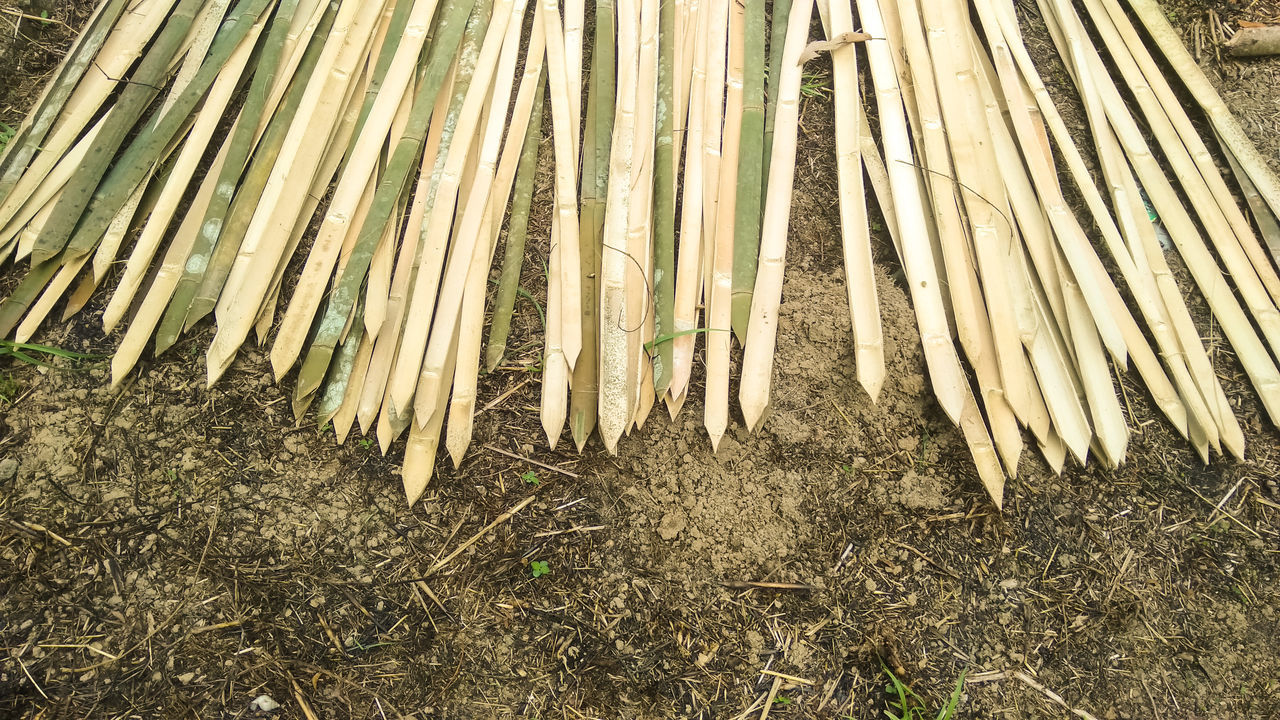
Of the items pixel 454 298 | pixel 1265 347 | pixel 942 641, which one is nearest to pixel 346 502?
pixel 454 298

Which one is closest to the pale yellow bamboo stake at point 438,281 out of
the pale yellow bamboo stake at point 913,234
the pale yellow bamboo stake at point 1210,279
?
the pale yellow bamboo stake at point 913,234

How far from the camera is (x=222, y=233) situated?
1.90m

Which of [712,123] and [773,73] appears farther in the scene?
[773,73]

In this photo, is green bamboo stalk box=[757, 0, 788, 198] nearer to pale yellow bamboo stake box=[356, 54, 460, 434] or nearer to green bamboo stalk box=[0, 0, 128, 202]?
pale yellow bamboo stake box=[356, 54, 460, 434]

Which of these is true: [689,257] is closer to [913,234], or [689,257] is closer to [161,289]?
[913,234]

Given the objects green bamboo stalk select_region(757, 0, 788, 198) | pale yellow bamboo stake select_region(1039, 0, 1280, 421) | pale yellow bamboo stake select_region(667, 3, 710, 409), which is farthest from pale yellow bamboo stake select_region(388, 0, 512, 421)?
pale yellow bamboo stake select_region(1039, 0, 1280, 421)

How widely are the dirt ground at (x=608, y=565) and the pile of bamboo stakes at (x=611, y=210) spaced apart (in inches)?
4.0

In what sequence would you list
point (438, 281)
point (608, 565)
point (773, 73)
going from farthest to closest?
point (773, 73), point (438, 281), point (608, 565)

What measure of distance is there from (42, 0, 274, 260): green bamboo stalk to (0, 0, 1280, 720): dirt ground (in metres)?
0.20

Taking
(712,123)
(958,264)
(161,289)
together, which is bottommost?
(161,289)

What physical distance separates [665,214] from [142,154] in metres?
1.39

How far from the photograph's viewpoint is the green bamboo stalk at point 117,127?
6.11 ft

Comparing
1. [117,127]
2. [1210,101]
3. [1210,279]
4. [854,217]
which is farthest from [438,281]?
[1210,101]

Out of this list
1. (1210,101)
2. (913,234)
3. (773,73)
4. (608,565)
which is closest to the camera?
(608,565)
